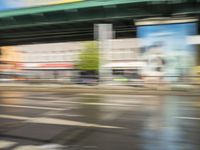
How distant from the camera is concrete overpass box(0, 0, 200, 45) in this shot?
29141 millimetres

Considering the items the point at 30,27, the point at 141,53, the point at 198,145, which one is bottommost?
the point at 198,145

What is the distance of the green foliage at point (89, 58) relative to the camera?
49750mm

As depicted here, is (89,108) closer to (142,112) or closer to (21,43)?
(142,112)

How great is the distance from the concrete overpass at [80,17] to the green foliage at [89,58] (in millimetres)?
9460

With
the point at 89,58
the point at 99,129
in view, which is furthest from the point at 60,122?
the point at 89,58

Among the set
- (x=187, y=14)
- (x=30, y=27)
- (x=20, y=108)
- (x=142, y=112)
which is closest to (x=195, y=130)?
(x=142, y=112)

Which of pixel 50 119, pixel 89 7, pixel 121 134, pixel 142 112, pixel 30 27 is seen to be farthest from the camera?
pixel 30 27

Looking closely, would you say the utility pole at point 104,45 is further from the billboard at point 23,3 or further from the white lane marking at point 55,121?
the white lane marking at point 55,121

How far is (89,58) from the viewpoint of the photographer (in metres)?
51.1

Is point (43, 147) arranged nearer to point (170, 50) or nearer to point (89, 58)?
point (170, 50)

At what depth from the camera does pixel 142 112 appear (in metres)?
12.6

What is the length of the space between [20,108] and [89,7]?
1803 cm

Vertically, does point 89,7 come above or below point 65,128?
above

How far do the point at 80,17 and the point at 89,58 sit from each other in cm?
1861
